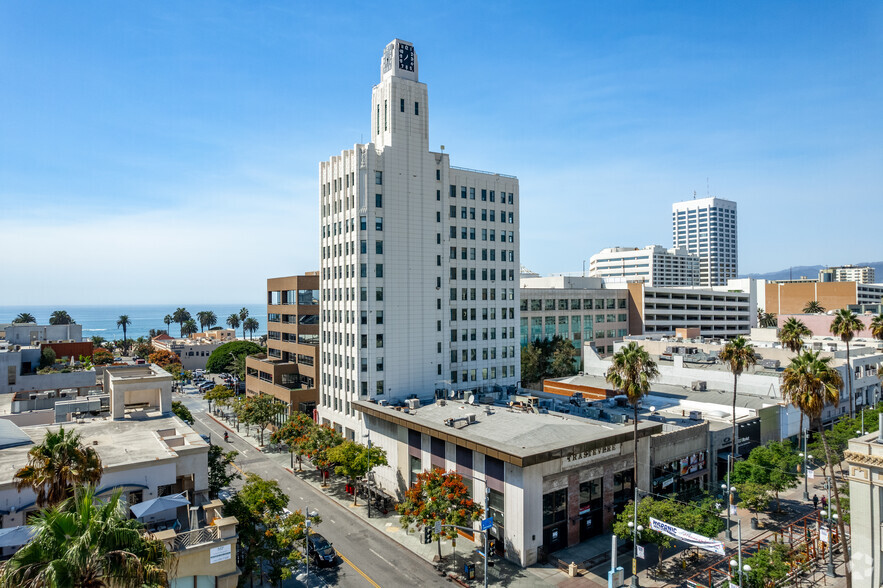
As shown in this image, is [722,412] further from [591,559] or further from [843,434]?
[591,559]

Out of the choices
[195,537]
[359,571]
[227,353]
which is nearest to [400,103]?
[359,571]

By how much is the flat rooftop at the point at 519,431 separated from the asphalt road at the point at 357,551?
1011cm

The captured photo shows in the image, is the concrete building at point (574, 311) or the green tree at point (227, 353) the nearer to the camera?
the concrete building at point (574, 311)

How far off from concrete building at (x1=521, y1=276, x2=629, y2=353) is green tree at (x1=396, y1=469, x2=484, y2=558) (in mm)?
70798

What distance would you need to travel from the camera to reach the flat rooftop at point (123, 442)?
33219 millimetres

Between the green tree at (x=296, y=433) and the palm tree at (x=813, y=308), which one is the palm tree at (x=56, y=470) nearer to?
the green tree at (x=296, y=433)

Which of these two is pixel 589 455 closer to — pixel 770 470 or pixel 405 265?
pixel 770 470

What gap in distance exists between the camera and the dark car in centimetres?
4309

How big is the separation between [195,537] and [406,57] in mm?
67561

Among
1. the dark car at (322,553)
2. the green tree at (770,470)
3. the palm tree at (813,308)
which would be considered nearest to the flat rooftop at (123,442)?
the dark car at (322,553)

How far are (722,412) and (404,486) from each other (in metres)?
37.9

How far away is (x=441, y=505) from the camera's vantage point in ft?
138

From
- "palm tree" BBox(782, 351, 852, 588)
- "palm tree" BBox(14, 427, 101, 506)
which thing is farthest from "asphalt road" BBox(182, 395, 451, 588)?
"palm tree" BBox(782, 351, 852, 588)

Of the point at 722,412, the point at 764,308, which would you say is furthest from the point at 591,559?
the point at 764,308
